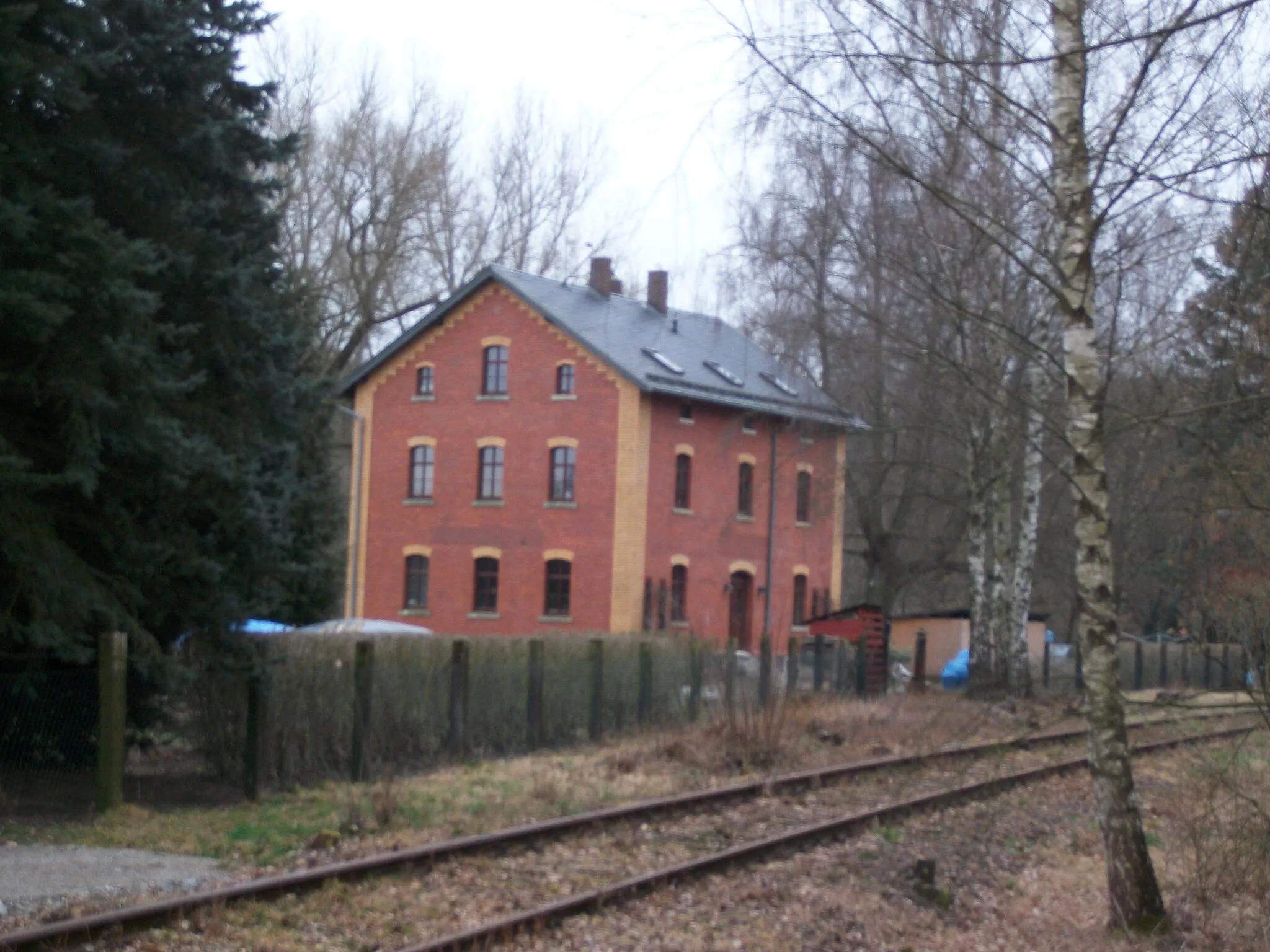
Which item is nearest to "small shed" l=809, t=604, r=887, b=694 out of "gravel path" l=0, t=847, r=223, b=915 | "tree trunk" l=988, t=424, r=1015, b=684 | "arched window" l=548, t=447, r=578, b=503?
"tree trunk" l=988, t=424, r=1015, b=684

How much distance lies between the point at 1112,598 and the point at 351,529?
37795 millimetres

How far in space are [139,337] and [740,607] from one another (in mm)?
32257

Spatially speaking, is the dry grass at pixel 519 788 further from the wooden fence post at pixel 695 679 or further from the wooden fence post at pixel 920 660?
the wooden fence post at pixel 920 660

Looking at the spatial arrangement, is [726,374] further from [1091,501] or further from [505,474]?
[1091,501]

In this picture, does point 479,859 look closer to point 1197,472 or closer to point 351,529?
point 1197,472

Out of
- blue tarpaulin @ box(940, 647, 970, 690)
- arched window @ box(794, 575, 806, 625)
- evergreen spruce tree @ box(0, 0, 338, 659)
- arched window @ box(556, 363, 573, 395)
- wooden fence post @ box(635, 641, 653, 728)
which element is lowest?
blue tarpaulin @ box(940, 647, 970, 690)

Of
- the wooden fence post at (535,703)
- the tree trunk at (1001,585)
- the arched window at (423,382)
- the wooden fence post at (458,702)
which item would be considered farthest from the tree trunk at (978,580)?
the arched window at (423,382)

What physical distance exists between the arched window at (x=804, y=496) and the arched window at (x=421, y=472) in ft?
36.4

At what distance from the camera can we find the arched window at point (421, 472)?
4312 cm

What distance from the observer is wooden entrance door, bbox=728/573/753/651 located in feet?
140

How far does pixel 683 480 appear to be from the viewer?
41531 millimetres

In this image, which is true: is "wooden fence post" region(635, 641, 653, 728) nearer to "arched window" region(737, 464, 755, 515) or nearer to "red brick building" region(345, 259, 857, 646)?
"red brick building" region(345, 259, 857, 646)

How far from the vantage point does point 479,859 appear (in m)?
9.98

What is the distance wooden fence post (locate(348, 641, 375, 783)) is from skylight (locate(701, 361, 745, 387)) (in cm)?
2831
